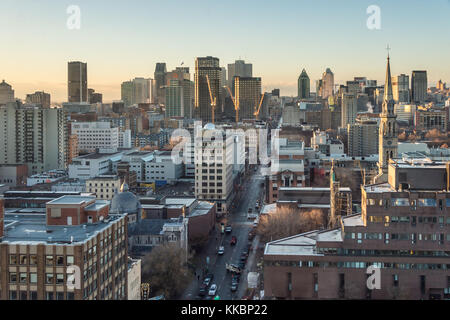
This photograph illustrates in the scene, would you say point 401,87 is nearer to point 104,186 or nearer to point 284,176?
point 284,176

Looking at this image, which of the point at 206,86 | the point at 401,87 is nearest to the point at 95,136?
the point at 206,86

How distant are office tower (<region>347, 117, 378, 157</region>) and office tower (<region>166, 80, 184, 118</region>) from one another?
77.1ft

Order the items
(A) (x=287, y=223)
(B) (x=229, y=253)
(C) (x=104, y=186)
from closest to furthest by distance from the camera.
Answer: (B) (x=229, y=253) < (A) (x=287, y=223) < (C) (x=104, y=186)

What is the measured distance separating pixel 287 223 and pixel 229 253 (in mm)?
1425

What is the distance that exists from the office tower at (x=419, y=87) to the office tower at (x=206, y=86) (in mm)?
14677

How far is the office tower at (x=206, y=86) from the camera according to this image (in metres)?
42.9

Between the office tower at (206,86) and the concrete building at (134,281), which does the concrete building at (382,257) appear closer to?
the concrete building at (134,281)

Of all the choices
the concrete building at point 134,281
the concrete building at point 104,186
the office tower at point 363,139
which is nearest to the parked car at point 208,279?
the concrete building at point 134,281

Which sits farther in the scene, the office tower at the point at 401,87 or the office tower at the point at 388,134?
the office tower at the point at 401,87

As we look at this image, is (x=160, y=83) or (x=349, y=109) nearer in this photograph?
(x=349, y=109)

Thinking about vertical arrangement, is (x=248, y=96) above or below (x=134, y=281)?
above

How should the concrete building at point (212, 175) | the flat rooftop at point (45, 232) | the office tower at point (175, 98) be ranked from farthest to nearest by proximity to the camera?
the office tower at point (175, 98) < the concrete building at point (212, 175) < the flat rooftop at point (45, 232)

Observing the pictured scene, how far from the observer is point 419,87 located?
39.7m
